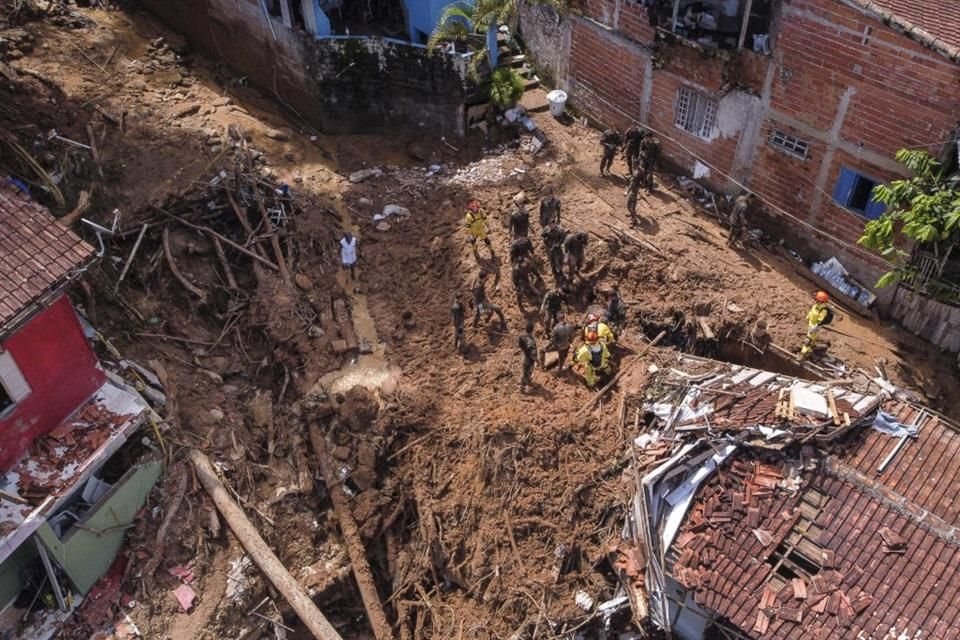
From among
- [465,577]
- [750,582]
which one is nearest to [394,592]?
[465,577]

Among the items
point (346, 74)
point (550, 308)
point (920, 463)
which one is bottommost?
point (550, 308)

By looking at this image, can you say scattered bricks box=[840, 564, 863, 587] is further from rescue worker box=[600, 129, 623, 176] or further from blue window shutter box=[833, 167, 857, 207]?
rescue worker box=[600, 129, 623, 176]

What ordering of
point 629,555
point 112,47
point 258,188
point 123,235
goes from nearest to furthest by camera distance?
point 629,555 < point 123,235 < point 258,188 < point 112,47

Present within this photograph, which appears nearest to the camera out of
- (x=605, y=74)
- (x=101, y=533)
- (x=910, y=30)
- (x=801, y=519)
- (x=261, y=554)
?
(x=801, y=519)

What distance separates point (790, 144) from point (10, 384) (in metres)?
17.2

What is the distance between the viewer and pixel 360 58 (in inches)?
905

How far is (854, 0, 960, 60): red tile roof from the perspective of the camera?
1622 centimetres

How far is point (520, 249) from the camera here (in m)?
18.6

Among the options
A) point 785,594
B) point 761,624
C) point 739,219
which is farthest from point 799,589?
point 739,219

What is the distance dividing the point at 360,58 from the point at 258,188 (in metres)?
5.03

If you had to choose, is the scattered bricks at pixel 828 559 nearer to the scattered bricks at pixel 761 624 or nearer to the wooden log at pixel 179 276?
the scattered bricks at pixel 761 624

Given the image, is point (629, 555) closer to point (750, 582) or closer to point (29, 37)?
point (750, 582)

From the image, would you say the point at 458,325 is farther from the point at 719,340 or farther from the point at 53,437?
the point at 53,437

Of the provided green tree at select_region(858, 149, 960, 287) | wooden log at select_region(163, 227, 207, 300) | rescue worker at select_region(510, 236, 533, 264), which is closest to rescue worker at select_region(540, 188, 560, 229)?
rescue worker at select_region(510, 236, 533, 264)
